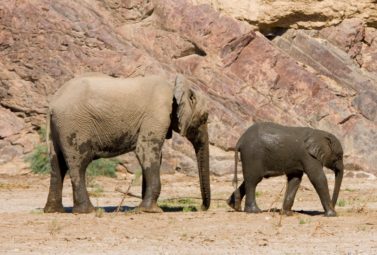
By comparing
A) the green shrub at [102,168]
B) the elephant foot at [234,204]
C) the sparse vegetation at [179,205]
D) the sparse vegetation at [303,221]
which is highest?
the sparse vegetation at [303,221]

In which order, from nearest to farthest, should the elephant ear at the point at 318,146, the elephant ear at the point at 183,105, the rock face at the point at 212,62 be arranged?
the elephant ear at the point at 318,146
the elephant ear at the point at 183,105
the rock face at the point at 212,62

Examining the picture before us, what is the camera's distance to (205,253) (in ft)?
38.5

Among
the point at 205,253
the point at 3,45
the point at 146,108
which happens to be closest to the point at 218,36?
the point at 3,45

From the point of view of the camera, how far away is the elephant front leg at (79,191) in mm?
17062

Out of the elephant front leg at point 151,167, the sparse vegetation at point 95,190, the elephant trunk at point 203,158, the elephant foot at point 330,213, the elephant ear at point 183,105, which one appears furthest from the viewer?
the sparse vegetation at point 95,190

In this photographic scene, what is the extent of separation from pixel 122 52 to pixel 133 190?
7698 millimetres

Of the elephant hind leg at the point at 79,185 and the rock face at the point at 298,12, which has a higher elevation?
the rock face at the point at 298,12

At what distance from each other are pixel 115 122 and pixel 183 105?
123 centimetres

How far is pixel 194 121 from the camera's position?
17594 mm

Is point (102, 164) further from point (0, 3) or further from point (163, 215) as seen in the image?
point (163, 215)

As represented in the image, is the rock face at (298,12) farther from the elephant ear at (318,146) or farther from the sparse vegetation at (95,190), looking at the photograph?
the elephant ear at (318,146)

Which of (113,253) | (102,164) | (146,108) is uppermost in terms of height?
(146,108)

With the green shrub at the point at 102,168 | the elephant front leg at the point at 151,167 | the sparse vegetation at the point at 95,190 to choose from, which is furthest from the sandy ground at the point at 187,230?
the green shrub at the point at 102,168

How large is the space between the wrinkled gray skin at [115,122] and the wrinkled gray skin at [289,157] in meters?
1.26
